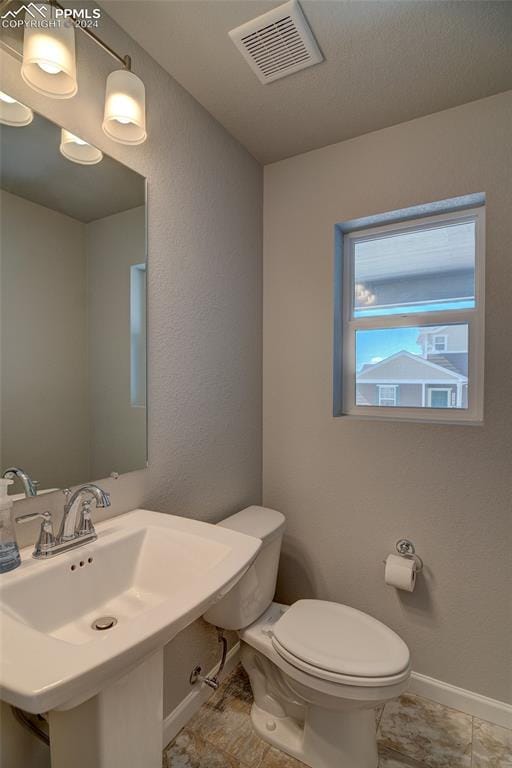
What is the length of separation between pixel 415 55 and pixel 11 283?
4.90 ft

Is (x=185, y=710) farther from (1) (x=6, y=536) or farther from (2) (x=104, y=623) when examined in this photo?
(1) (x=6, y=536)

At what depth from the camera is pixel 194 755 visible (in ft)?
4.35

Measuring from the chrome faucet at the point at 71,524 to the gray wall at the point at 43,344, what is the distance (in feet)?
0.30

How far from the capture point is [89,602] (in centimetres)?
96

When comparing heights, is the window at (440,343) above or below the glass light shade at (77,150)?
below

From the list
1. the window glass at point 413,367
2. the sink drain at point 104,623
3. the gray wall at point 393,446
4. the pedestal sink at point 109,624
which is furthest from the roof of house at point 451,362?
the sink drain at point 104,623

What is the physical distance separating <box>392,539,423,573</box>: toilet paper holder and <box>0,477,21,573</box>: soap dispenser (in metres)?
1.46

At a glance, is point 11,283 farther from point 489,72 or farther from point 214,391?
point 489,72

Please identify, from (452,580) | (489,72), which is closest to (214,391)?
(452,580)

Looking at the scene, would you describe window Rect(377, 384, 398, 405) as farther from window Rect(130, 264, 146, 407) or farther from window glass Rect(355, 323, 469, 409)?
window Rect(130, 264, 146, 407)

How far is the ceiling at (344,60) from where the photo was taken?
115cm

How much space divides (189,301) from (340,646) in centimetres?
134

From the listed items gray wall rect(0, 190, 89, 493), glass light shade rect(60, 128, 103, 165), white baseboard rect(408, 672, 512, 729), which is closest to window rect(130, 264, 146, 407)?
gray wall rect(0, 190, 89, 493)

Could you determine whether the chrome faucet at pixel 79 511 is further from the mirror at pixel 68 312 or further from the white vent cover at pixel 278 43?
the white vent cover at pixel 278 43
